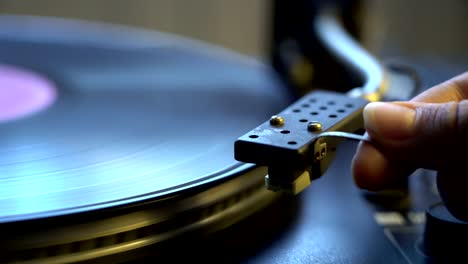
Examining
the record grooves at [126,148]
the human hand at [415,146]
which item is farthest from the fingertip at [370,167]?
the record grooves at [126,148]

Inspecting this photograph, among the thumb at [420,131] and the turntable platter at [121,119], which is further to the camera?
the turntable platter at [121,119]

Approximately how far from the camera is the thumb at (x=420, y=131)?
0.47 m

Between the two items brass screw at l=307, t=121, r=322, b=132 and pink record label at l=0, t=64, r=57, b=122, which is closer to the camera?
brass screw at l=307, t=121, r=322, b=132

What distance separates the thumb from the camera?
47 centimetres

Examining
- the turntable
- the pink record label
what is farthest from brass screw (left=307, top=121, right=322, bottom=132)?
A: the pink record label

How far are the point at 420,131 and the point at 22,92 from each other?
579 mm

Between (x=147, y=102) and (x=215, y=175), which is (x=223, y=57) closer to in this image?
(x=147, y=102)

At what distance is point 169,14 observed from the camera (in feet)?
5.96

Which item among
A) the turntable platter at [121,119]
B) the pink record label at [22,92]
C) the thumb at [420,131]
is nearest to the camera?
the thumb at [420,131]

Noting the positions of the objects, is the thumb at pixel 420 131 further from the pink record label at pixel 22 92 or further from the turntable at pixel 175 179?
the pink record label at pixel 22 92

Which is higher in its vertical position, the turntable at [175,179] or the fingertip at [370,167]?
the fingertip at [370,167]

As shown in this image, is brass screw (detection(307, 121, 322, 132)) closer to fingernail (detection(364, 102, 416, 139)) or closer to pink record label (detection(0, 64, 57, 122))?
fingernail (detection(364, 102, 416, 139))

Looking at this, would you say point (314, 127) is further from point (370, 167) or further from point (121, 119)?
point (121, 119)

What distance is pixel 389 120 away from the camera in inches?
19.5
